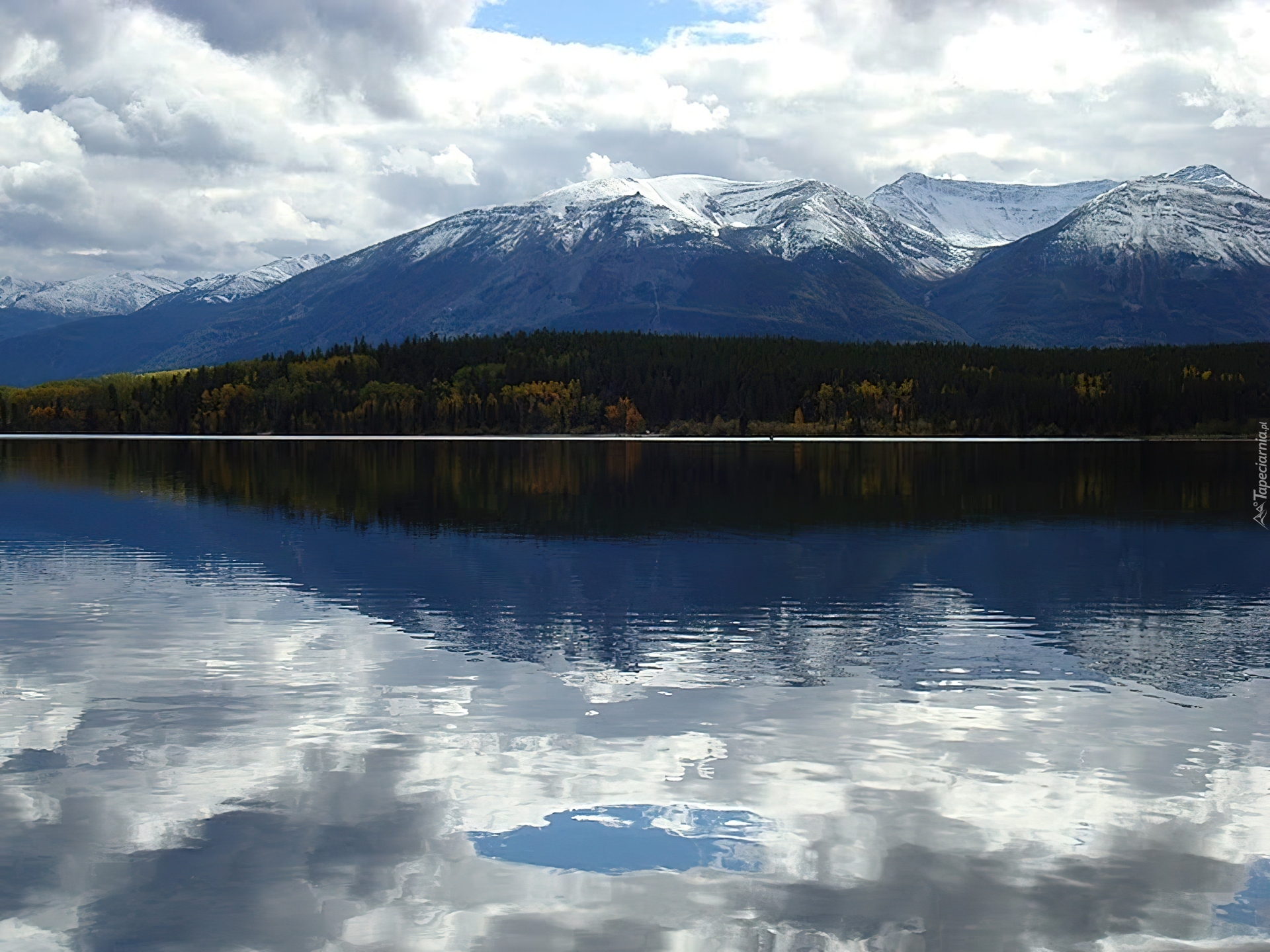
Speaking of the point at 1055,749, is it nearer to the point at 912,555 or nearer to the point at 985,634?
the point at 985,634

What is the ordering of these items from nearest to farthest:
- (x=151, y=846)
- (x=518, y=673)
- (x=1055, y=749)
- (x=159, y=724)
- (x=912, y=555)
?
1. (x=151, y=846)
2. (x=1055, y=749)
3. (x=159, y=724)
4. (x=518, y=673)
5. (x=912, y=555)

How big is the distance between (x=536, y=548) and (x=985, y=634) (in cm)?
2799

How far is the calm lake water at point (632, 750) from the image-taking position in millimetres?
17984

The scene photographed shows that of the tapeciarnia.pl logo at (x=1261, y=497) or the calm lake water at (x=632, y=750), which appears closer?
the calm lake water at (x=632, y=750)

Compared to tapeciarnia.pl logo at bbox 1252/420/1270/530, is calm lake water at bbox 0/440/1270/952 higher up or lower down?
lower down

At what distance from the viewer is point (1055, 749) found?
1029 inches

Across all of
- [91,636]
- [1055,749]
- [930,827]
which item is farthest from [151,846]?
[91,636]

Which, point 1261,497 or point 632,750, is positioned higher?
point 1261,497

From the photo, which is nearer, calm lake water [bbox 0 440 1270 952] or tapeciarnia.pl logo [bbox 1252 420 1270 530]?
calm lake water [bbox 0 440 1270 952]

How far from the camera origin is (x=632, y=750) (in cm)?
2573

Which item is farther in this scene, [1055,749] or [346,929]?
[1055,749]

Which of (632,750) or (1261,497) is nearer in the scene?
(632,750)

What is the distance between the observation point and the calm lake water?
18.0 metres

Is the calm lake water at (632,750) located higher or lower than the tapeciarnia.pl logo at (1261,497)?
lower
